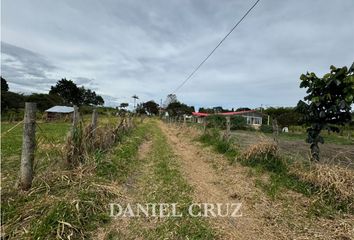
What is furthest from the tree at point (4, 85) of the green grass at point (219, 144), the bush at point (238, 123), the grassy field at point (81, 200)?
the grassy field at point (81, 200)

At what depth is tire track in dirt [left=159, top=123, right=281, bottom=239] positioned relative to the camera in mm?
3359

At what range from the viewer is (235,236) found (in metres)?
3.21

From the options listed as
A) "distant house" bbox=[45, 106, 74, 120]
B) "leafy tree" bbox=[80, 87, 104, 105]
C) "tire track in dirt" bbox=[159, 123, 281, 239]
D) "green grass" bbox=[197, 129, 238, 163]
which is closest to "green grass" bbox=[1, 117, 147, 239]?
"tire track in dirt" bbox=[159, 123, 281, 239]

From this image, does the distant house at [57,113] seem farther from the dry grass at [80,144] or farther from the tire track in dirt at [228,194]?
the tire track in dirt at [228,194]

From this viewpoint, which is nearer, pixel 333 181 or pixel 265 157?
pixel 333 181

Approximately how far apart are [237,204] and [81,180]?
2.76 meters

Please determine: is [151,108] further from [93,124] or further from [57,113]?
[93,124]

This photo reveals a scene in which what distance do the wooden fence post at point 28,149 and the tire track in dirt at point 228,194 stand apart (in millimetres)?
2723

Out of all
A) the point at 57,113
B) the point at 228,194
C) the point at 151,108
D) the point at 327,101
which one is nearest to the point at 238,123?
the point at 57,113

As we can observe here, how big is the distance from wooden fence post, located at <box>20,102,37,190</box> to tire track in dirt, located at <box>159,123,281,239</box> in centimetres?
272

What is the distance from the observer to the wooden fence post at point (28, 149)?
3.77 meters

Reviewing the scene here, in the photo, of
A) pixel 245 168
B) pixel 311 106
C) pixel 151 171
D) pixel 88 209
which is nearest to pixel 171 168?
pixel 151 171

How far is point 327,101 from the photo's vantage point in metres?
5.90

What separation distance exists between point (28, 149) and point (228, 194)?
356cm
